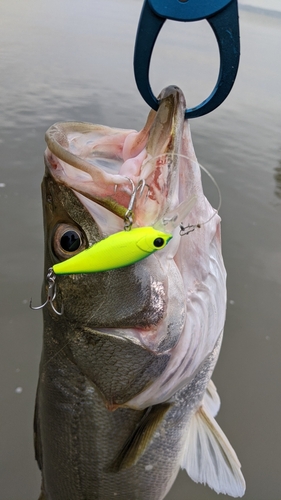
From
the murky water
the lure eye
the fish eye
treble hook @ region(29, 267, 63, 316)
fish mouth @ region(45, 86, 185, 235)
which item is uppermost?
fish mouth @ region(45, 86, 185, 235)

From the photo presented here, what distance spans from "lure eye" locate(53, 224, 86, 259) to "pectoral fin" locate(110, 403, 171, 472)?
2.39ft

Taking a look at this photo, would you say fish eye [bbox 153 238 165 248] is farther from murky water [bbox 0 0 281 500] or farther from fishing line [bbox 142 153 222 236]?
murky water [bbox 0 0 281 500]

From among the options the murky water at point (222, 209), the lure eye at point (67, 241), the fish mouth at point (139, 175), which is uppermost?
the fish mouth at point (139, 175)

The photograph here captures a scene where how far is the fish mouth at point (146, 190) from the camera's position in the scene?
1.33 metres

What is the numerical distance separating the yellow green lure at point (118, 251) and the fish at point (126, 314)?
0.22 feet

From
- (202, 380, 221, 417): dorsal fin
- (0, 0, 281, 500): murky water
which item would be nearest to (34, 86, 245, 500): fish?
(202, 380, 221, 417): dorsal fin

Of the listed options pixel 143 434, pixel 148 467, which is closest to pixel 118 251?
pixel 143 434

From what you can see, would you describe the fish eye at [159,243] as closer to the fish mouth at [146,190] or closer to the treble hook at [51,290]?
the fish mouth at [146,190]

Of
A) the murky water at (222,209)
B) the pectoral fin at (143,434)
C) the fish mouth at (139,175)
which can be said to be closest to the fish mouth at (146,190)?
the fish mouth at (139,175)

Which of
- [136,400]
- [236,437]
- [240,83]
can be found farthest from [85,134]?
[240,83]

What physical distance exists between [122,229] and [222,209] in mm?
3634

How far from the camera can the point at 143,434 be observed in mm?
1662

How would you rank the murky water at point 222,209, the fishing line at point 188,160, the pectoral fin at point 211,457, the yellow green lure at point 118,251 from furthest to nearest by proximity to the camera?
the murky water at point 222,209 → the pectoral fin at point 211,457 → the fishing line at point 188,160 → the yellow green lure at point 118,251

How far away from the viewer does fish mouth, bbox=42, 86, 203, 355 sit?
4.36 feet
